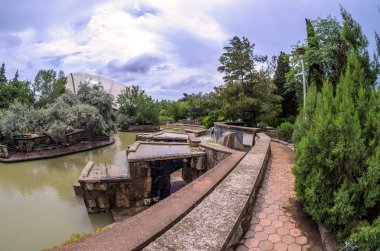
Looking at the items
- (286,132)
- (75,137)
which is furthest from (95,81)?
(286,132)

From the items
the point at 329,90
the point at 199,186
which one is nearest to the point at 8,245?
the point at 199,186

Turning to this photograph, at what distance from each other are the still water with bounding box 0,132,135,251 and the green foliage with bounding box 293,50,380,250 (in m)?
6.98

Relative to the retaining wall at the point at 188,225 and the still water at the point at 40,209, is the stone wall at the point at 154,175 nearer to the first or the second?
the still water at the point at 40,209

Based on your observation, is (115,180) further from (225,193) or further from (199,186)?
(225,193)

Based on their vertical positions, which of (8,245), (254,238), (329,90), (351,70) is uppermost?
(351,70)

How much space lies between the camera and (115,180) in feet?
27.8

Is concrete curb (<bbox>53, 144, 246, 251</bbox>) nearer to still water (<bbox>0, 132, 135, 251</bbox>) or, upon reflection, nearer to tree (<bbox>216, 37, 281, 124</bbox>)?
still water (<bbox>0, 132, 135, 251</bbox>)

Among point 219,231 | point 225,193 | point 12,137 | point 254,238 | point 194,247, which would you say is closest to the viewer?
point 194,247

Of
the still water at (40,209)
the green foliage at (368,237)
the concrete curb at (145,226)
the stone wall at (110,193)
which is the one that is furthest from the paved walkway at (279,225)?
the still water at (40,209)

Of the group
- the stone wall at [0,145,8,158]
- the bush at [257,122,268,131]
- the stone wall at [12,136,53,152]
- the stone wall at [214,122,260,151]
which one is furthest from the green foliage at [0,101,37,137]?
the bush at [257,122,268,131]

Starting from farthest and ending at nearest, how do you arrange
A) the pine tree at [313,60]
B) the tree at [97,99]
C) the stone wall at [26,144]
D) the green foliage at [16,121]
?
the tree at [97,99] → the green foliage at [16,121] → the stone wall at [26,144] → the pine tree at [313,60]

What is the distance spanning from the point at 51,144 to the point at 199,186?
18.1m

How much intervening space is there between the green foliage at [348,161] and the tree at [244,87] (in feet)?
36.2

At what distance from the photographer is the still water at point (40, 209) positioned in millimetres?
7109
